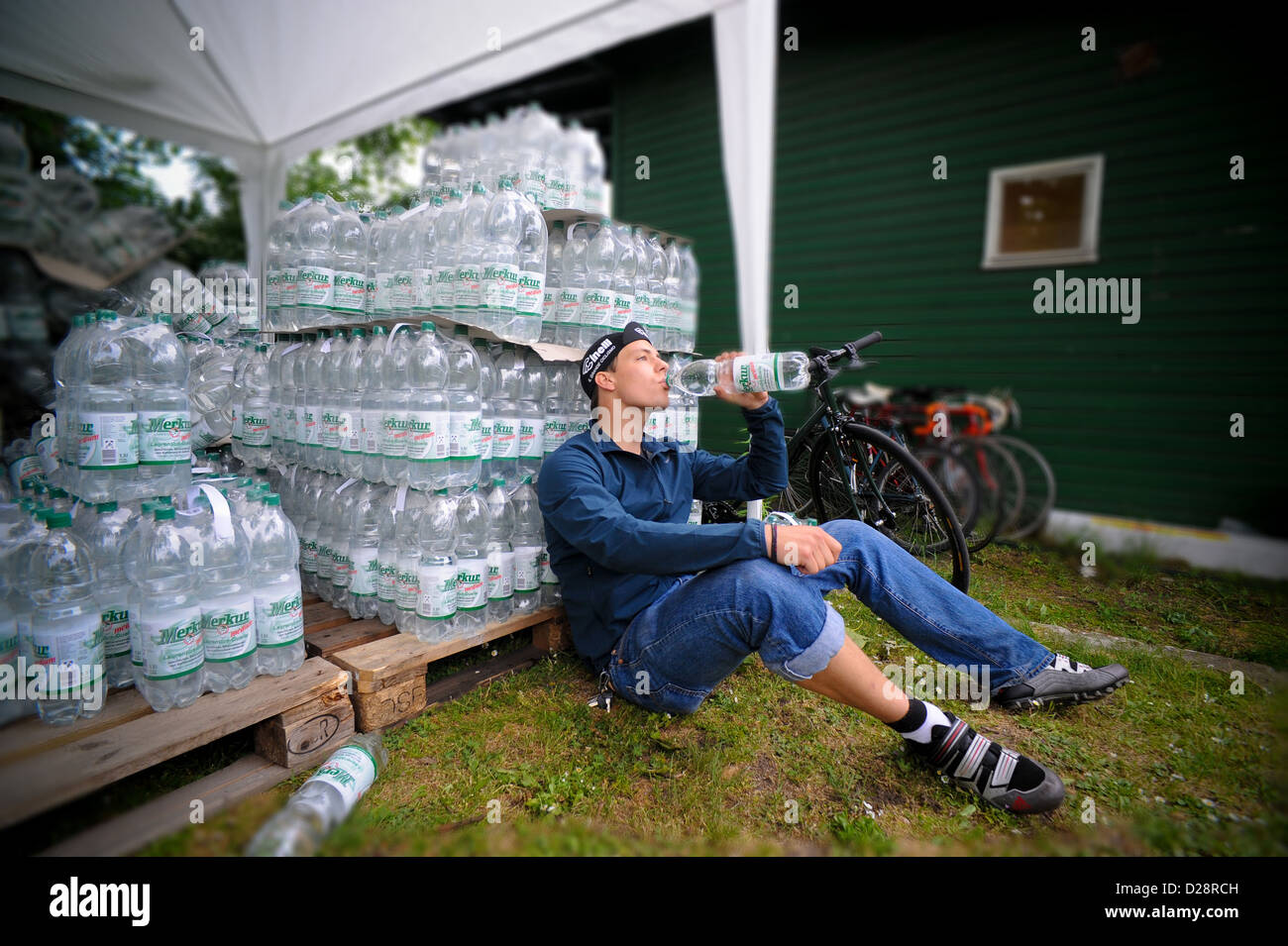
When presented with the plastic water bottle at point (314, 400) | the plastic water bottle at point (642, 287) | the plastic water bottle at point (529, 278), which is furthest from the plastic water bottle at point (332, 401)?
the plastic water bottle at point (642, 287)

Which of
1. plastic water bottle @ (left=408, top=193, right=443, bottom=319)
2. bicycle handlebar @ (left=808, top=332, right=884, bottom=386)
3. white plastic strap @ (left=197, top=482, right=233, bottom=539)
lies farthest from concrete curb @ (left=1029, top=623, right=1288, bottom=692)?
white plastic strap @ (left=197, top=482, right=233, bottom=539)

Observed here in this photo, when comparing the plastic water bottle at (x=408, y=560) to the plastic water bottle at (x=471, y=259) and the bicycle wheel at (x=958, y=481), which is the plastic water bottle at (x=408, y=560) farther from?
the bicycle wheel at (x=958, y=481)

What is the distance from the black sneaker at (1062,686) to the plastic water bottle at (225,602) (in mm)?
2667

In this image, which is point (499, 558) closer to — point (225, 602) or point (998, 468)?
point (225, 602)

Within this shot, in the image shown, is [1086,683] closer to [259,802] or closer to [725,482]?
[725,482]

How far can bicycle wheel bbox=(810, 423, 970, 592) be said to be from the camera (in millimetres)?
2805

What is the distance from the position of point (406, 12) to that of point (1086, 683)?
5.56 metres

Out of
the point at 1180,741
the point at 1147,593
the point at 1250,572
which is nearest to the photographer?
the point at 1180,741

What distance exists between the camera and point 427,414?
2.45 m

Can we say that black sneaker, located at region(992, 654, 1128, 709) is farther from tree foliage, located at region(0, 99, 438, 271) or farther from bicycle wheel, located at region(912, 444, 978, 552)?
tree foliage, located at region(0, 99, 438, 271)

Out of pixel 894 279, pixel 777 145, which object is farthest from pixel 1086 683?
pixel 777 145

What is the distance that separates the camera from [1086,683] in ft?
7.29

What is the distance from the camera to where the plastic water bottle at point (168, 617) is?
1.92 meters

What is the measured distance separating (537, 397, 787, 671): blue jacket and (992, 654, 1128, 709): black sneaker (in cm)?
114
